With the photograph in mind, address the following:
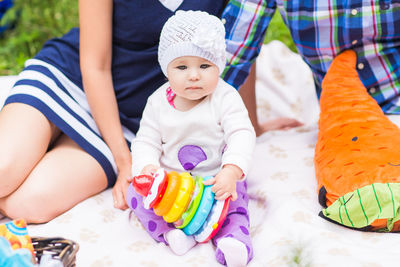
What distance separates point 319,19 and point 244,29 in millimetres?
222

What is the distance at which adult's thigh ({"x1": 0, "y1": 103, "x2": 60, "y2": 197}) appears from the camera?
1196mm

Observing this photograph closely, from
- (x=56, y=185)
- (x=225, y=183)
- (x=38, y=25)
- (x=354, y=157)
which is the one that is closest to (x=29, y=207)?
(x=56, y=185)

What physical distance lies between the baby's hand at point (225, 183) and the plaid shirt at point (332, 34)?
51 cm

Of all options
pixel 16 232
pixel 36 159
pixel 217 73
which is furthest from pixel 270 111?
pixel 16 232

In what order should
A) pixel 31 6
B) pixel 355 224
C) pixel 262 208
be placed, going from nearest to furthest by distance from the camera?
1. pixel 355 224
2. pixel 262 208
3. pixel 31 6

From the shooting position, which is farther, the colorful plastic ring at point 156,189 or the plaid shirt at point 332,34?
the plaid shirt at point 332,34

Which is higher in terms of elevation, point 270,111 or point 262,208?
point 262,208

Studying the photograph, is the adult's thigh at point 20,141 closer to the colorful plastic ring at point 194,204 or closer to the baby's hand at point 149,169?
the baby's hand at point 149,169

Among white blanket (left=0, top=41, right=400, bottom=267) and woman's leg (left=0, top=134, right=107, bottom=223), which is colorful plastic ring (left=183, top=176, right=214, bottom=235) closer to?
white blanket (left=0, top=41, right=400, bottom=267)

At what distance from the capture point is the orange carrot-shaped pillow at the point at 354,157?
3.19 feet


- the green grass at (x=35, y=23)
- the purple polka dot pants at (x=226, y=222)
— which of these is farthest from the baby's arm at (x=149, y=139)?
the green grass at (x=35, y=23)

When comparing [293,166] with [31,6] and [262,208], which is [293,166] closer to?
[262,208]

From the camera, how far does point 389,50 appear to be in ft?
4.44

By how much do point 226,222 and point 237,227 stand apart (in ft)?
0.12
